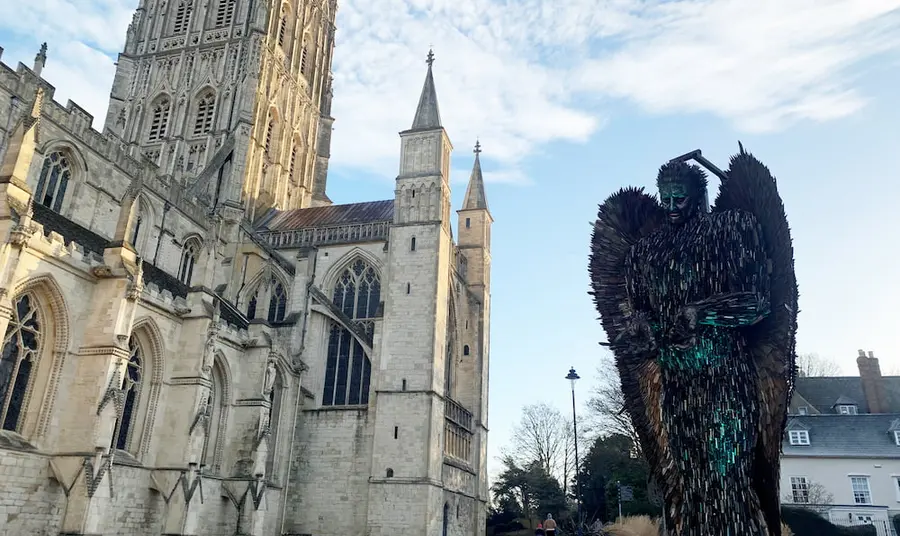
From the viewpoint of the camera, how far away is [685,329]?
493cm

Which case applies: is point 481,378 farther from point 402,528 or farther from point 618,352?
point 618,352

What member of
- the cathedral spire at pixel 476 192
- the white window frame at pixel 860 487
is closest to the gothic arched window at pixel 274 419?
the cathedral spire at pixel 476 192

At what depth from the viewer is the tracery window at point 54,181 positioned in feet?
68.6

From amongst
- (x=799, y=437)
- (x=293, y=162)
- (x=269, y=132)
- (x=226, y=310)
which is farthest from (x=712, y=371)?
(x=293, y=162)

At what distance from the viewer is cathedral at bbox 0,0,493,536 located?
15.1 meters

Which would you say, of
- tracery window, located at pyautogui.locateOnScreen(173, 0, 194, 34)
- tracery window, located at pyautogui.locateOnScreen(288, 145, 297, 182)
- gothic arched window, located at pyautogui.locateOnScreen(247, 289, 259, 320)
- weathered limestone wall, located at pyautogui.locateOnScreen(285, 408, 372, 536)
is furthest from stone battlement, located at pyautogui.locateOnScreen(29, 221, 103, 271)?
tracery window, located at pyautogui.locateOnScreen(173, 0, 194, 34)

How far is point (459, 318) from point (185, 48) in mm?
23106

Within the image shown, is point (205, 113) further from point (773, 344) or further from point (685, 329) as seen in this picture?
point (773, 344)

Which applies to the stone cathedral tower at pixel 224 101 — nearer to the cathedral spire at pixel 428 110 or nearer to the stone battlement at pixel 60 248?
the cathedral spire at pixel 428 110

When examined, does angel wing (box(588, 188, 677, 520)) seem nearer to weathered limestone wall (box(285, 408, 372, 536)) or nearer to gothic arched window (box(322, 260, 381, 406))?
weathered limestone wall (box(285, 408, 372, 536))

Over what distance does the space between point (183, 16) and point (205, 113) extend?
823cm

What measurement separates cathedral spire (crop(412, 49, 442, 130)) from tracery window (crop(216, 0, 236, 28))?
1577 centimetres

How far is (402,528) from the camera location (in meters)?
23.2

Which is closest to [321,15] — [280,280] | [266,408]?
[280,280]
